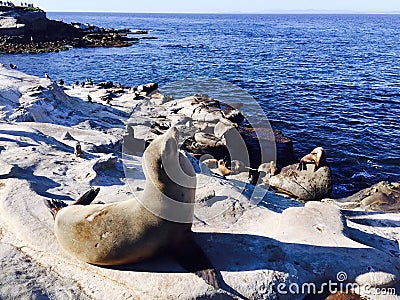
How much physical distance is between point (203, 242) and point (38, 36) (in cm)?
5059

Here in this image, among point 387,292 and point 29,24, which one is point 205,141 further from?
point 29,24

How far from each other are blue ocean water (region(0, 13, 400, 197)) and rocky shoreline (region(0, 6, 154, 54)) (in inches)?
150

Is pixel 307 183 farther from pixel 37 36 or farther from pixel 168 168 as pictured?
pixel 37 36

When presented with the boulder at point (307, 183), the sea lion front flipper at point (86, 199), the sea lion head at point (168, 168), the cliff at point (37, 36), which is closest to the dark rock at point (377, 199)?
the boulder at point (307, 183)

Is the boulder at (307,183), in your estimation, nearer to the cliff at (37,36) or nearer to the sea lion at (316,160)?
the sea lion at (316,160)

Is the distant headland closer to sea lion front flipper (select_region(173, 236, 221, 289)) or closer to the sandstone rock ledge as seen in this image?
the sandstone rock ledge

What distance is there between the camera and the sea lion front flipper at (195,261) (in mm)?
4613

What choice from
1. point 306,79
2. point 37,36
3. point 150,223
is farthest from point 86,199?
point 37,36

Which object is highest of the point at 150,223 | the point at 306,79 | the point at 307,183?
the point at 150,223

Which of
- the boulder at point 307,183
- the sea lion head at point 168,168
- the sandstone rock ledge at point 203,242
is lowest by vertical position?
the boulder at point 307,183

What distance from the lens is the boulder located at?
35.3 ft

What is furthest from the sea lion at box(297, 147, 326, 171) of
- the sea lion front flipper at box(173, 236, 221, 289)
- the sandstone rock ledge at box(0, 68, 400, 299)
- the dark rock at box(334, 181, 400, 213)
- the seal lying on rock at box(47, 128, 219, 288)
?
the seal lying on rock at box(47, 128, 219, 288)

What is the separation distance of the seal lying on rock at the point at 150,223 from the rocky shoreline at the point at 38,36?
4068 cm

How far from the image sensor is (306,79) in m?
28.0
